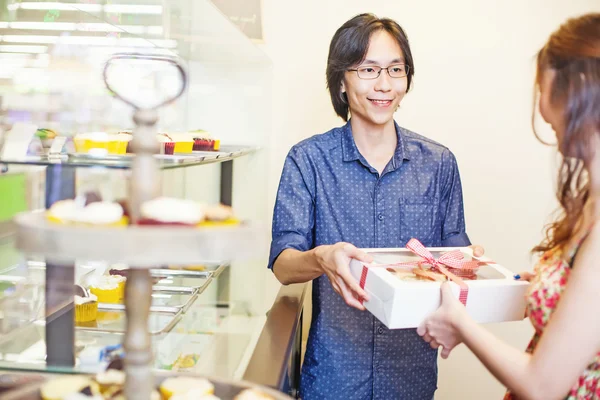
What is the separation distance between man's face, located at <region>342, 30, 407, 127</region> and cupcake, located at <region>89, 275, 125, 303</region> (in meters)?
0.85

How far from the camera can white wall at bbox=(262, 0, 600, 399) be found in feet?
8.80

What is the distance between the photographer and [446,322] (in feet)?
4.04

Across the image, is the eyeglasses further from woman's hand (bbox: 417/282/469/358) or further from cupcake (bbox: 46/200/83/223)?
cupcake (bbox: 46/200/83/223)

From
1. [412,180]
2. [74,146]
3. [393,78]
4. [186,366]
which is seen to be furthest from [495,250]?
[74,146]

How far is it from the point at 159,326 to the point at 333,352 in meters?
0.60

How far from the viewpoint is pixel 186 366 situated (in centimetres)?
140

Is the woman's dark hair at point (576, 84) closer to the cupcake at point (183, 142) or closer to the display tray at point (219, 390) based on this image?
the display tray at point (219, 390)

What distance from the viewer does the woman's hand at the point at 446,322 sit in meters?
1.21

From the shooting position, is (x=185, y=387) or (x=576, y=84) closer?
(x=185, y=387)

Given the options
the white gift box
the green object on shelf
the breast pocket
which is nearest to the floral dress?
the white gift box

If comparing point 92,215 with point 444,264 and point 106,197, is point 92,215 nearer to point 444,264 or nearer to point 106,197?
point 106,197

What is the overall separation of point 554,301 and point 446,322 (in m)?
0.21

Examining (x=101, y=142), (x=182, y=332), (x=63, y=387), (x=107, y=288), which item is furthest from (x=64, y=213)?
(x=182, y=332)

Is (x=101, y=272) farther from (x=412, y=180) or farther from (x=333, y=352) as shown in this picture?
(x=412, y=180)
